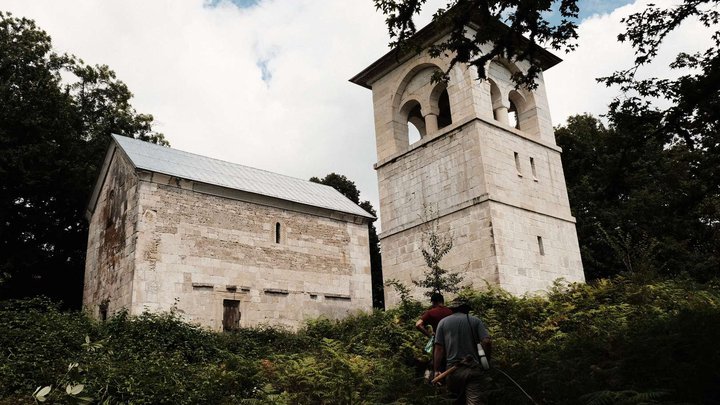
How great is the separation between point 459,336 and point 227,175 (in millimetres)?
14834

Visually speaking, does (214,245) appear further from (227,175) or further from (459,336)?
(459,336)

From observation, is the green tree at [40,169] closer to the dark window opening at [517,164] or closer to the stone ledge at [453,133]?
the stone ledge at [453,133]

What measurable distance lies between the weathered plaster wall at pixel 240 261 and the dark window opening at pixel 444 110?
548cm

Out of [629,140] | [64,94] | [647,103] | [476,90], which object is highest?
[64,94]

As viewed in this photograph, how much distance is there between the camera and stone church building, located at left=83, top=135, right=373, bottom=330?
1603 centimetres

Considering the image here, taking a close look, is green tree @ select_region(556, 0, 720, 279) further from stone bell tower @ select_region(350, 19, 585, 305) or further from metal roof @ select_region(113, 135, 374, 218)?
metal roof @ select_region(113, 135, 374, 218)

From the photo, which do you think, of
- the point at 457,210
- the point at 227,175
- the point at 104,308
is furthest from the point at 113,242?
the point at 457,210

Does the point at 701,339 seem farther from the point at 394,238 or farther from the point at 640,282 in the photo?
the point at 394,238

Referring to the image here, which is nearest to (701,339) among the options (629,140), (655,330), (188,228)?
(655,330)

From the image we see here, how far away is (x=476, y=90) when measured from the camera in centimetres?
1642

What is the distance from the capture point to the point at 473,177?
15.6 m

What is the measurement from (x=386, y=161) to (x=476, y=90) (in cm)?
383

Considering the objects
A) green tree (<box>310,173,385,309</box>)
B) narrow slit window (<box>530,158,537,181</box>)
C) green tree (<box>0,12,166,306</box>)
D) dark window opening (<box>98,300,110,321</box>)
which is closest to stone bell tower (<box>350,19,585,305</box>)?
narrow slit window (<box>530,158,537,181</box>)

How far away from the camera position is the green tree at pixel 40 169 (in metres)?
20.9
